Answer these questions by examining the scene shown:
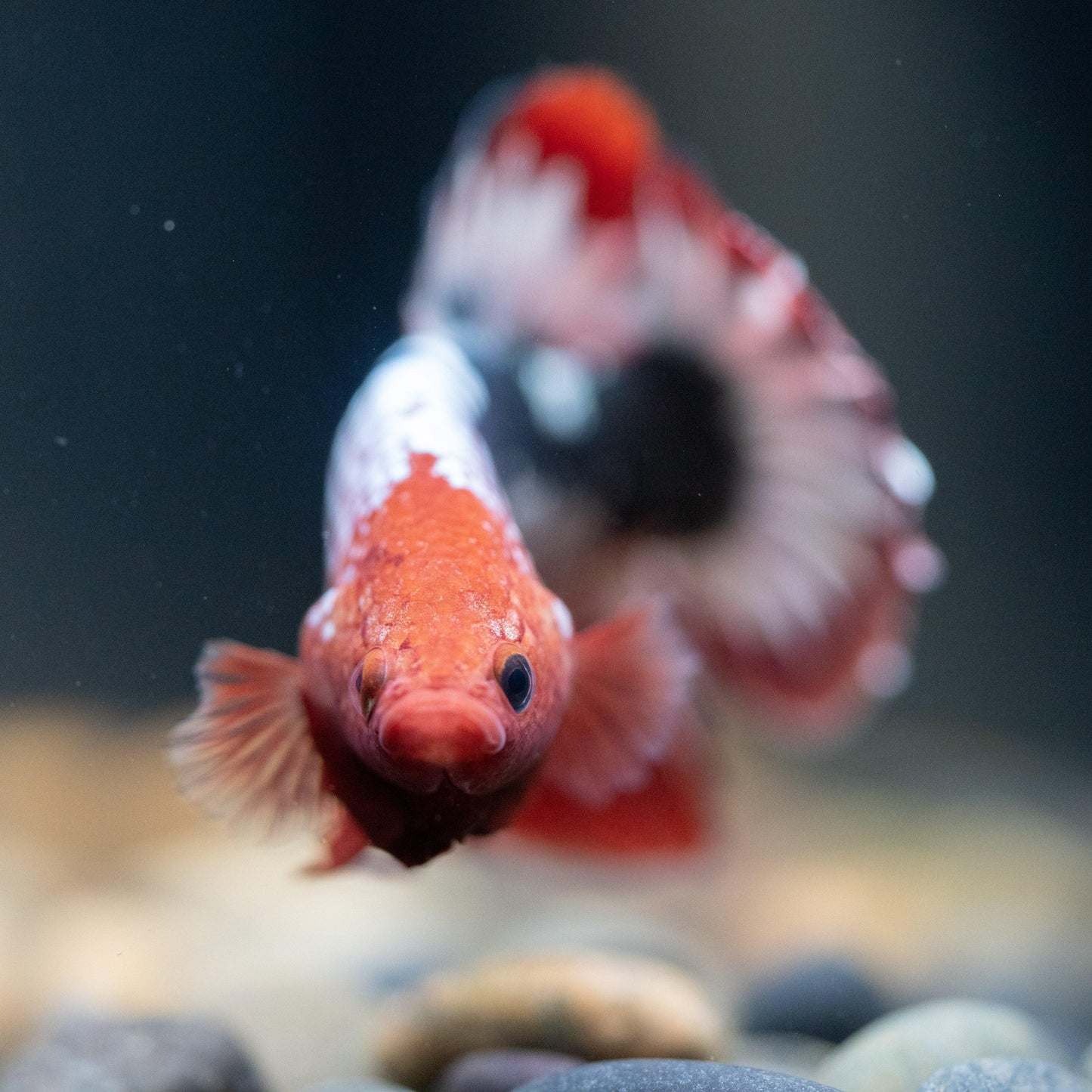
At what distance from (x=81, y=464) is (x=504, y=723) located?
1549 millimetres

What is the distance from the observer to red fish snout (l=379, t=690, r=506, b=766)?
1.50 m

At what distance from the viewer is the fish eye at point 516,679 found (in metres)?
1.64

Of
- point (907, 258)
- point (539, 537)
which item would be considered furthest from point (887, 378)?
point (539, 537)

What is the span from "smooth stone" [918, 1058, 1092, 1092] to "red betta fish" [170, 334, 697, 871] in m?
0.85

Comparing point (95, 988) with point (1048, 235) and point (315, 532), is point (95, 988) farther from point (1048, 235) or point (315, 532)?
point (1048, 235)

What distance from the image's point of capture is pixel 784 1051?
3160 mm

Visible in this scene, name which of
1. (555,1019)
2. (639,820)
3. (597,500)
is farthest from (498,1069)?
(597,500)

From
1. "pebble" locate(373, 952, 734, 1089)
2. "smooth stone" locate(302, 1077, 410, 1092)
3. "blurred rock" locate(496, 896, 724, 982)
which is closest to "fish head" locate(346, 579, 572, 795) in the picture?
"smooth stone" locate(302, 1077, 410, 1092)

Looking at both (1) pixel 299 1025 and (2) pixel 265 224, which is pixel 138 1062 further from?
(2) pixel 265 224

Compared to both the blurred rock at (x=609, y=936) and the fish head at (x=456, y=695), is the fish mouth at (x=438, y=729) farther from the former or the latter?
the blurred rock at (x=609, y=936)

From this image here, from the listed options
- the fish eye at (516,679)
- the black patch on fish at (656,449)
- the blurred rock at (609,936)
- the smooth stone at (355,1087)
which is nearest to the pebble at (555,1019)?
the smooth stone at (355,1087)

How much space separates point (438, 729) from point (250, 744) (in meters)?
0.68

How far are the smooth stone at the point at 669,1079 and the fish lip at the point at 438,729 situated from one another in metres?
0.83

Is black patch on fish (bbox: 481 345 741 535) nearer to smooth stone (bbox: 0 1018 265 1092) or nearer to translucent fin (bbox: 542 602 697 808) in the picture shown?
translucent fin (bbox: 542 602 697 808)
